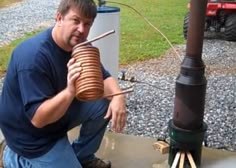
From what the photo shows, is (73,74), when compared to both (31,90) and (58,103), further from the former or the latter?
(31,90)

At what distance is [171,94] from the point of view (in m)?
5.20

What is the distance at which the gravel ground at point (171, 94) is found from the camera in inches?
161

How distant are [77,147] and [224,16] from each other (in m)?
6.64

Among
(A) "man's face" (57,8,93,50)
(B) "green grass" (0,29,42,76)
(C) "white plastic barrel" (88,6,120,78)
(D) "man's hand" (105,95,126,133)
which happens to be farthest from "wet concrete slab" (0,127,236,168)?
(B) "green grass" (0,29,42,76)

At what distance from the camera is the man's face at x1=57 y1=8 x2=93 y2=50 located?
235 centimetres

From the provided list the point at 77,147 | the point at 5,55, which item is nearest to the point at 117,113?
the point at 77,147

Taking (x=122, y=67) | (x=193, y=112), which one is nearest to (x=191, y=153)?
(x=193, y=112)

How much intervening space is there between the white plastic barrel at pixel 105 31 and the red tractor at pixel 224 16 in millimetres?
4412

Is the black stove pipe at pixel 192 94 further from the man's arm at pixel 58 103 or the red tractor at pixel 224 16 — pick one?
the red tractor at pixel 224 16

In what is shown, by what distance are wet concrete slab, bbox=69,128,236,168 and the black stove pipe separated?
0.89ft

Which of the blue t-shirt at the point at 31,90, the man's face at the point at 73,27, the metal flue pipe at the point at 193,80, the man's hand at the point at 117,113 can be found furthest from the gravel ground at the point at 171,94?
the man's face at the point at 73,27

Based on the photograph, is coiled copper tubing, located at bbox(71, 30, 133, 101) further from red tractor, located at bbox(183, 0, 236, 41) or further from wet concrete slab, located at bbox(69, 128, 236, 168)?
red tractor, located at bbox(183, 0, 236, 41)

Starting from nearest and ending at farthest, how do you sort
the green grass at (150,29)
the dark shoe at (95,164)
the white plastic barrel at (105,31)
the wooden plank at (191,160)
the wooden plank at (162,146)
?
the wooden plank at (191,160) → the dark shoe at (95,164) → the wooden plank at (162,146) → the white plastic barrel at (105,31) → the green grass at (150,29)

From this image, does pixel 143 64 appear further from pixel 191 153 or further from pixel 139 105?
pixel 191 153
